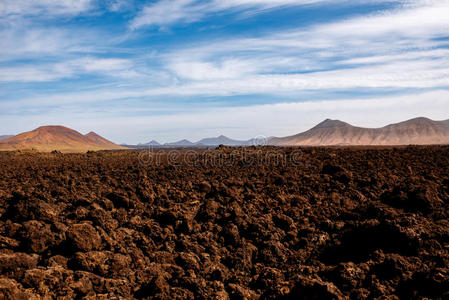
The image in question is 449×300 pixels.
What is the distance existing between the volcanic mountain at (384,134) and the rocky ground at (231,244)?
93.7 m

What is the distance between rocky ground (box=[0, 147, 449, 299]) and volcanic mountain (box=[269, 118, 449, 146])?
307 ft

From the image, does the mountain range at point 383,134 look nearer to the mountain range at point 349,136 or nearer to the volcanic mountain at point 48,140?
the mountain range at point 349,136

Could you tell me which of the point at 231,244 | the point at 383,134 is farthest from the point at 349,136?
the point at 231,244

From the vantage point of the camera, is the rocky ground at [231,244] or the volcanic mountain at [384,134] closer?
the rocky ground at [231,244]

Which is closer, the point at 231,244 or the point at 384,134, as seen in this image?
the point at 231,244

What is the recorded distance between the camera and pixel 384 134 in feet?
342

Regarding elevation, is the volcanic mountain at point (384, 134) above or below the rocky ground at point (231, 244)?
above

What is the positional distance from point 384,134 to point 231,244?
111083 mm

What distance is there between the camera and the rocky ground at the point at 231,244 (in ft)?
12.4

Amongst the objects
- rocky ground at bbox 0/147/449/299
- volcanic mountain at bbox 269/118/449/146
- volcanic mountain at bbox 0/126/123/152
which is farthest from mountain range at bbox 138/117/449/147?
rocky ground at bbox 0/147/449/299

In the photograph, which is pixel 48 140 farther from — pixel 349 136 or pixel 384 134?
pixel 384 134

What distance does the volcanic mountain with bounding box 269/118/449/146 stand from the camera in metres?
95.8

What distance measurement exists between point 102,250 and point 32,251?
96 cm

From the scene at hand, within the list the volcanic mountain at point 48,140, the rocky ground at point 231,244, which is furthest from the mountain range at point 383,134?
the rocky ground at point 231,244
